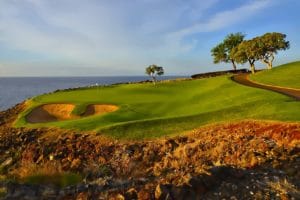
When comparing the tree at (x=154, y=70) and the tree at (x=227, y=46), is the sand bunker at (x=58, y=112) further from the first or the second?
the tree at (x=227, y=46)

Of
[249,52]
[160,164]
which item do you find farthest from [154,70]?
[160,164]

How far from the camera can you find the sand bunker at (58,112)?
39.6 metres

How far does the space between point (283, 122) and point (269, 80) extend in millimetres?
28072

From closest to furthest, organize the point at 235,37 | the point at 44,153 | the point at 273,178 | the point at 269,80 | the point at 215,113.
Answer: the point at 273,178 < the point at 44,153 < the point at 215,113 < the point at 269,80 < the point at 235,37

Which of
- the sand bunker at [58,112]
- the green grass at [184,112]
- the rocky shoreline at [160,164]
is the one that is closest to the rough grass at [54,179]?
the rocky shoreline at [160,164]

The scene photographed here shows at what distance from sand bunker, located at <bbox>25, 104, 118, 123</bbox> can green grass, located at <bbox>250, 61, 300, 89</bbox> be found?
20.9 metres

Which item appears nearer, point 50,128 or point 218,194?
point 218,194

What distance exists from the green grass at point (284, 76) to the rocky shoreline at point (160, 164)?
75.9ft

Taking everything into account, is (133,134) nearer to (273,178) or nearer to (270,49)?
(273,178)

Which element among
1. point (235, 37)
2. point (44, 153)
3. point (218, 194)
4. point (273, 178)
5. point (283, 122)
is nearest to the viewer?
point (218, 194)

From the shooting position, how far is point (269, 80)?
4828cm

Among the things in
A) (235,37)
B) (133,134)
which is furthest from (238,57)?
(133,134)

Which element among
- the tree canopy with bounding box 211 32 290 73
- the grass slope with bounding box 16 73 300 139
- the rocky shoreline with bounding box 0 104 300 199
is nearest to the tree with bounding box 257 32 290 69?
the tree canopy with bounding box 211 32 290 73

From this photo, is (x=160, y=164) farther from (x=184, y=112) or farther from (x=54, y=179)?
(x=184, y=112)
